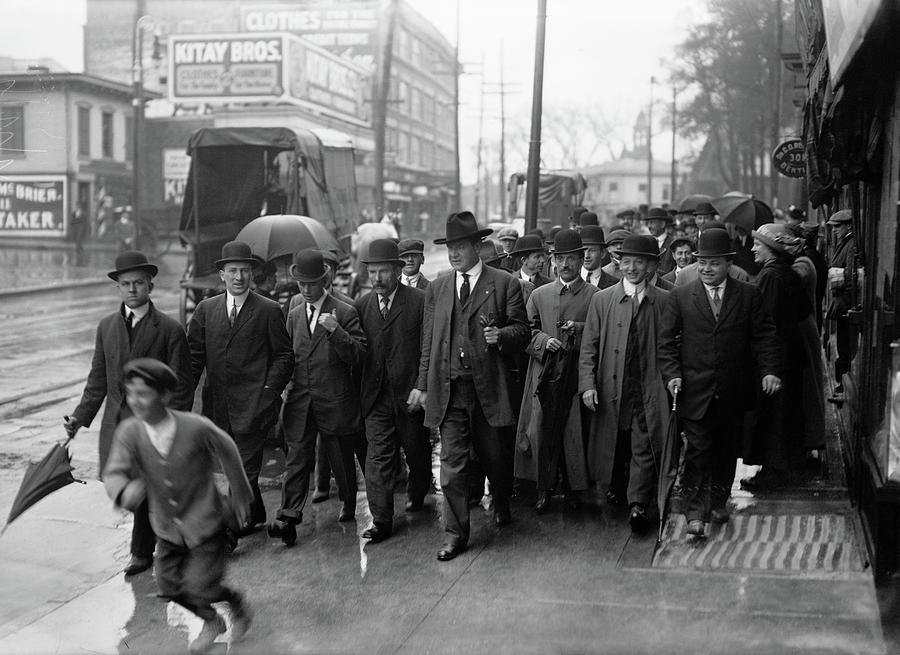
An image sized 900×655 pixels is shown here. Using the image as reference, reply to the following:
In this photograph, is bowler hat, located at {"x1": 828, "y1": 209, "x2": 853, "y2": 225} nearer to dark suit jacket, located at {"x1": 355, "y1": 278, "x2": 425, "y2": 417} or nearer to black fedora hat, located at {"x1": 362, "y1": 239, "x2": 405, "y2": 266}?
dark suit jacket, located at {"x1": 355, "y1": 278, "x2": 425, "y2": 417}

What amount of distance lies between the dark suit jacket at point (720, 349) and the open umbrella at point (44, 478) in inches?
145

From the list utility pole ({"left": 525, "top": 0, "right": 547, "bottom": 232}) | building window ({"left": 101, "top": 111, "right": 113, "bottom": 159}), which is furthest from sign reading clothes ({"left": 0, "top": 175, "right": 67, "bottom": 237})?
utility pole ({"left": 525, "top": 0, "right": 547, "bottom": 232})

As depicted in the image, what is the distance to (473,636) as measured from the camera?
5.58 m

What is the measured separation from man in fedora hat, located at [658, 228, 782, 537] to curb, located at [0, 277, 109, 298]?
70.3ft

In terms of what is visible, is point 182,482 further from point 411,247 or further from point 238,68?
point 238,68

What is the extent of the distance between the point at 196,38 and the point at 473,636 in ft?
160

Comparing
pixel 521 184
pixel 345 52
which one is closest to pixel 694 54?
pixel 521 184

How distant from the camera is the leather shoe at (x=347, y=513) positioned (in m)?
7.88

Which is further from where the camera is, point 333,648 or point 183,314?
point 183,314

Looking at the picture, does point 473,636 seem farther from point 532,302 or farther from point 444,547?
point 532,302

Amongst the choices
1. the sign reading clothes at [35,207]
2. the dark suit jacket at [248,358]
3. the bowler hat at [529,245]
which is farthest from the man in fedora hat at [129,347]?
the sign reading clothes at [35,207]

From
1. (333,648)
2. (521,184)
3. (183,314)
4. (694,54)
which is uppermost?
(694,54)

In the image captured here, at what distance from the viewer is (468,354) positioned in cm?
723

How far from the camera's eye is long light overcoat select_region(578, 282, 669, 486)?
24.3 feet
